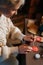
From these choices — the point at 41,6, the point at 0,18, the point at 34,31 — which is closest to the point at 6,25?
the point at 0,18

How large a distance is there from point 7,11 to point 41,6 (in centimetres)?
125

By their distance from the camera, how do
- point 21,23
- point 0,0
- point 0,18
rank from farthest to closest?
point 21,23, point 0,18, point 0,0

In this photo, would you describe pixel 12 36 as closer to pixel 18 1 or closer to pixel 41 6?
pixel 18 1

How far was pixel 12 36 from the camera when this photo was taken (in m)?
1.41

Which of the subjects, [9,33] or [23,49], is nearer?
[23,49]

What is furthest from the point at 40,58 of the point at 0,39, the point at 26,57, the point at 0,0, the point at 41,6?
the point at 41,6

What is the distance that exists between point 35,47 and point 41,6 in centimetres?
112

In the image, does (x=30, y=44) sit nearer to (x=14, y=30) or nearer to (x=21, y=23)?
(x=14, y=30)

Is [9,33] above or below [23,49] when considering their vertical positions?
above

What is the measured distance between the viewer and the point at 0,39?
1.29 m

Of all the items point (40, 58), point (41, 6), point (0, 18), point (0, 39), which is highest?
point (41, 6)

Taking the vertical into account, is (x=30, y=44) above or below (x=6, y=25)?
below

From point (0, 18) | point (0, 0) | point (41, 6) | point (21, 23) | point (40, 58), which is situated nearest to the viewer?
point (0, 0)

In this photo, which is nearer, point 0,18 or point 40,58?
point 40,58
